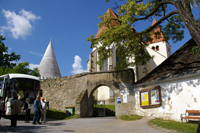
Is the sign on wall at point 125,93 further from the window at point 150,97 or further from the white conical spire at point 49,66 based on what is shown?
the white conical spire at point 49,66

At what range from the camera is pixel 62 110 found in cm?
1864

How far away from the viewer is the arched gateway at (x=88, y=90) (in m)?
14.2

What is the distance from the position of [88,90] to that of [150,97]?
5935mm

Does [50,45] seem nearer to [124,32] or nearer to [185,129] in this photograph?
[124,32]

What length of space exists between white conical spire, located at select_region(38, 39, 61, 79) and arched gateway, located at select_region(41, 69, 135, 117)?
952 inches

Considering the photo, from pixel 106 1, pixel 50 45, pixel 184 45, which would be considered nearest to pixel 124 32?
pixel 106 1

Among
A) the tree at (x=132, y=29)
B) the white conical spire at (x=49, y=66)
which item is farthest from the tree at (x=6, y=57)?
the tree at (x=132, y=29)

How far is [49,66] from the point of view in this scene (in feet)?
149

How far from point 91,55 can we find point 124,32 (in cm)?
1593

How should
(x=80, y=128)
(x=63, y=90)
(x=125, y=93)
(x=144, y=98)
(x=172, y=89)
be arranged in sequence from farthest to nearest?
1. (x=63, y=90)
2. (x=125, y=93)
3. (x=144, y=98)
4. (x=172, y=89)
5. (x=80, y=128)

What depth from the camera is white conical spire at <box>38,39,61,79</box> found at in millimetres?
43625

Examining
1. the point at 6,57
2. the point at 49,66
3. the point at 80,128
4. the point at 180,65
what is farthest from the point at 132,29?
the point at 49,66

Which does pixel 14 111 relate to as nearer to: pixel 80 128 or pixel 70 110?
pixel 80 128

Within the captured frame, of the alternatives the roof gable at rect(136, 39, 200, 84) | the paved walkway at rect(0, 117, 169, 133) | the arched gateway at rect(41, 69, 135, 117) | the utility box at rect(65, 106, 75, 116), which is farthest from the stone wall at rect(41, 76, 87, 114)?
the roof gable at rect(136, 39, 200, 84)
